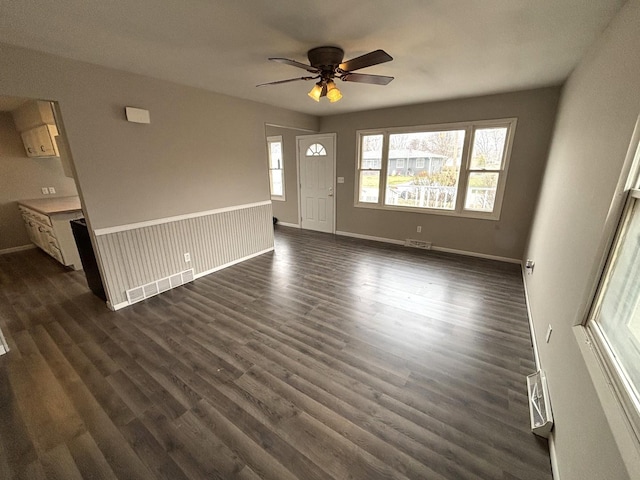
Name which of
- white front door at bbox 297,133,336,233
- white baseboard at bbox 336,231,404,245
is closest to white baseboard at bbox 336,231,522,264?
white baseboard at bbox 336,231,404,245

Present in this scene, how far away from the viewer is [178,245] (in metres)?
3.46

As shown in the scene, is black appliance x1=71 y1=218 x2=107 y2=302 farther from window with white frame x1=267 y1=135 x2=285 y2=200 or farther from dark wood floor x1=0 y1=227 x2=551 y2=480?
window with white frame x1=267 y1=135 x2=285 y2=200

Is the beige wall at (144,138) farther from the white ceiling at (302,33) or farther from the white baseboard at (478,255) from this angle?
the white baseboard at (478,255)

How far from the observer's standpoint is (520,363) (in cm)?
208

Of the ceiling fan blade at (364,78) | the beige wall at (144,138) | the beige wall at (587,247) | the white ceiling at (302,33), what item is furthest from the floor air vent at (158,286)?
the beige wall at (587,247)

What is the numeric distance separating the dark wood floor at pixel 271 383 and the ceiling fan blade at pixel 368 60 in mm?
2271

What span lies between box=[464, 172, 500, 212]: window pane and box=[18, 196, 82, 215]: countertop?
6214mm

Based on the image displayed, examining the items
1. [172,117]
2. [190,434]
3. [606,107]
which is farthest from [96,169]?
[606,107]

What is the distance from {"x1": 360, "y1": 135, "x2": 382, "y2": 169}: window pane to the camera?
499cm

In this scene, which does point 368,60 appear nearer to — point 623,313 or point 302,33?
point 302,33

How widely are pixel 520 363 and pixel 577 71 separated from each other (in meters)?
2.83

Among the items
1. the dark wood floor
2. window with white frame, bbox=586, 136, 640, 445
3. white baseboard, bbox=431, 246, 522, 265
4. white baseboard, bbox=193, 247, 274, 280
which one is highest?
window with white frame, bbox=586, 136, 640, 445

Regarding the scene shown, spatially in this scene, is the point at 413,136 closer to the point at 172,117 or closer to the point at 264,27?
the point at 264,27

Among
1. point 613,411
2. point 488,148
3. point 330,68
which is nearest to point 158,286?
point 330,68
